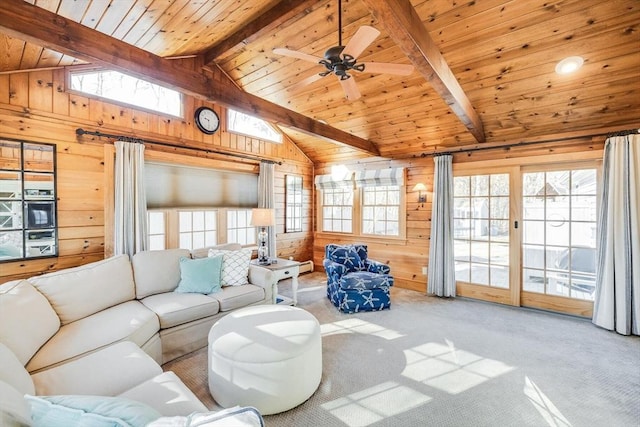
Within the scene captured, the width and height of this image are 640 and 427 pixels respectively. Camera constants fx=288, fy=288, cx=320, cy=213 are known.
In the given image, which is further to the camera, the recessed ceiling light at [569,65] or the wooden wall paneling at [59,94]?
the wooden wall paneling at [59,94]

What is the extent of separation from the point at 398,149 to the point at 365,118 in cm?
92

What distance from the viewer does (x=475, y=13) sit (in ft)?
8.30

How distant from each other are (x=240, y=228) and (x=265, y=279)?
5.59ft

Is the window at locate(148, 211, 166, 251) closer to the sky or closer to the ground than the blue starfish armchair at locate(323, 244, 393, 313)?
closer to the sky

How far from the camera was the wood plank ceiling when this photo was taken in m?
2.38

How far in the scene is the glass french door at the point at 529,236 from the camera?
11.8 feet

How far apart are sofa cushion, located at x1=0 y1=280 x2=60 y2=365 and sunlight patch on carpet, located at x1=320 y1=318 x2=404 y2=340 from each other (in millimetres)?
2306

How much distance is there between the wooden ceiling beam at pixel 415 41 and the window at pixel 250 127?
9.34 ft

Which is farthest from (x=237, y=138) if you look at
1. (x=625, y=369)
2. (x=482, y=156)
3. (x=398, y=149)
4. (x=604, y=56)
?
(x=625, y=369)

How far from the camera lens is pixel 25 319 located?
1.87 meters

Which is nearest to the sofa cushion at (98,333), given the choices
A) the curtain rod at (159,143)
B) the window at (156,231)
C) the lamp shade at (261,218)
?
the window at (156,231)

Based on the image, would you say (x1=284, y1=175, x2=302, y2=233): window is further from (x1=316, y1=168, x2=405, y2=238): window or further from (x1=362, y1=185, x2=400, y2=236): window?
(x1=362, y1=185, x2=400, y2=236): window

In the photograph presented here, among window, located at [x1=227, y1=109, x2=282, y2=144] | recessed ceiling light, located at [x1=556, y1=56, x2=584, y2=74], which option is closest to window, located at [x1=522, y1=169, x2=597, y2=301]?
recessed ceiling light, located at [x1=556, y1=56, x2=584, y2=74]

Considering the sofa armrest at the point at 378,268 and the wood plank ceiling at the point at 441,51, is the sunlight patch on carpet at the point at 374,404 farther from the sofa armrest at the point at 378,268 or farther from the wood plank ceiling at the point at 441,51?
the wood plank ceiling at the point at 441,51
